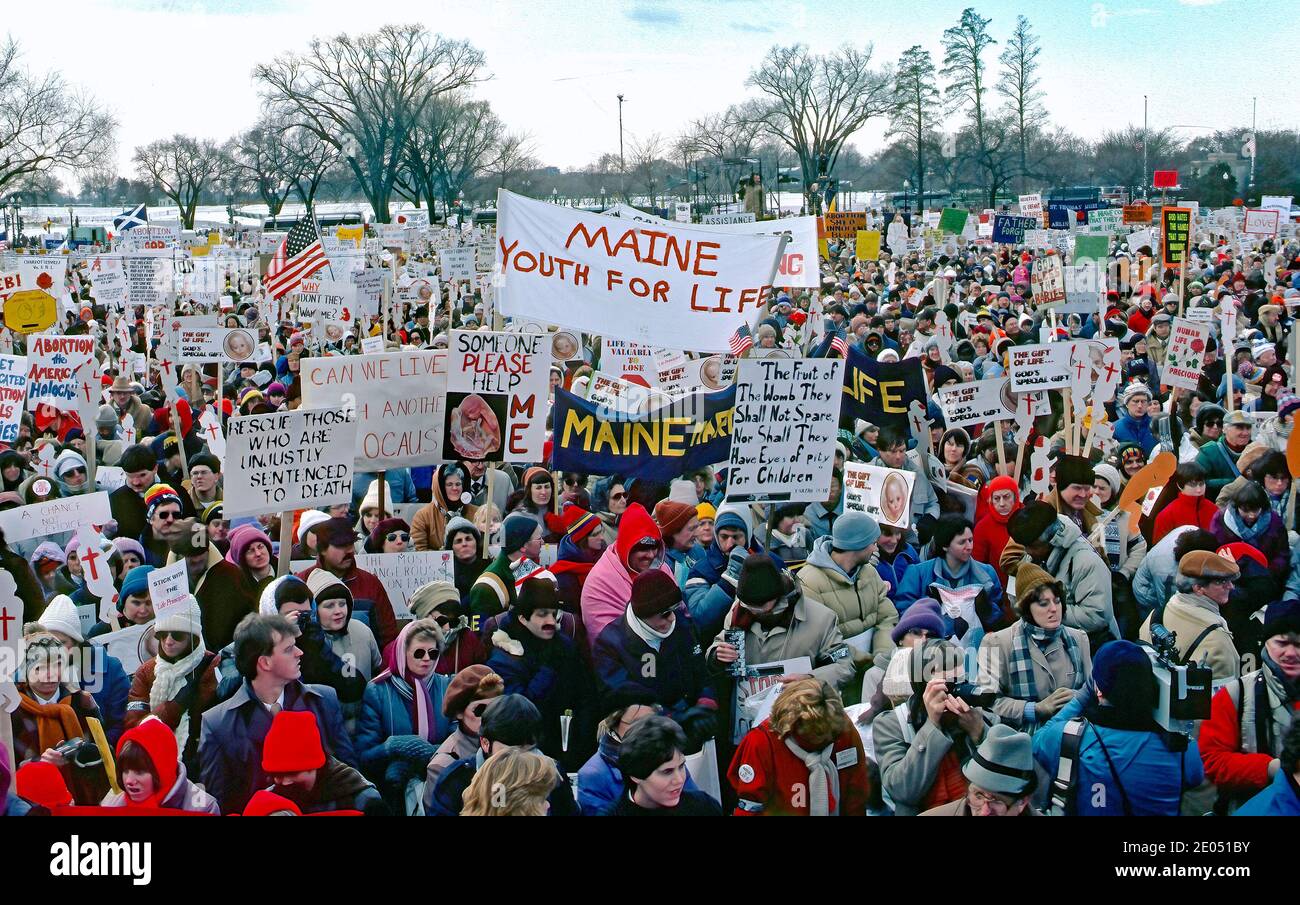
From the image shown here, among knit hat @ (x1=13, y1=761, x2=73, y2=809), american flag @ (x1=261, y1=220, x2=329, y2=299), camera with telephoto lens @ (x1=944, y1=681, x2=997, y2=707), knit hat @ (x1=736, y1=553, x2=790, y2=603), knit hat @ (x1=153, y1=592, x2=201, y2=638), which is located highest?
american flag @ (x1=261, y1=220, x2=329, y2=299)

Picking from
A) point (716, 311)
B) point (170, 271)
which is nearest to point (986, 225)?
point (170, 271)

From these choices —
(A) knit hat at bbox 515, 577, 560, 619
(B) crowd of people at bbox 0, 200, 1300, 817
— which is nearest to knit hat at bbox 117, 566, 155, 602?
(B) crowd of people at bbox 0, 200, 1300, 817

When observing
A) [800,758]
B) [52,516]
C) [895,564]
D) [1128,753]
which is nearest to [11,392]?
[52,516]

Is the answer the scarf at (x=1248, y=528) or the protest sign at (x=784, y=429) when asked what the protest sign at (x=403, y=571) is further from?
the scarf at (x=1248, y=528)

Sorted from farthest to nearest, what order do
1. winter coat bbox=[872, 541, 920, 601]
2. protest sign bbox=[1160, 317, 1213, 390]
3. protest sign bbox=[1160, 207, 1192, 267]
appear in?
protest sign bbox=[1160, 207, 1192, 267]
protest sign bbox=[1160, 317, 1213, 390]
winter coat bbox=[872, 541, 920, 601]

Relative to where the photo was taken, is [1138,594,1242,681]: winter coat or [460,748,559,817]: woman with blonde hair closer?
[460,748,559,817]: woman with blonde hair

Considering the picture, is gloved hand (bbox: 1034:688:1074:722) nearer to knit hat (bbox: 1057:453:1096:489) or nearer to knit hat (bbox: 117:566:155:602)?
knit hat (bbox: 1057:453:1096:489)

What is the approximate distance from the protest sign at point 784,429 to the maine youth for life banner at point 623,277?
42.6 inches

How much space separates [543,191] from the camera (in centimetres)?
7169

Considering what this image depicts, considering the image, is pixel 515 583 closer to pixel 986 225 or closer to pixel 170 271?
pixel 170 271

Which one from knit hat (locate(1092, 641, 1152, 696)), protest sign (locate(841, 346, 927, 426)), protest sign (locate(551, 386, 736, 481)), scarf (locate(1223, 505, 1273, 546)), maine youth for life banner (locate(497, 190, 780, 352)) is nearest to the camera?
knit hat (locate(1092, 641, 1152, 696))

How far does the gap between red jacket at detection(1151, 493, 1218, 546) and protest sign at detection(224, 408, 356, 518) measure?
13.9 ft

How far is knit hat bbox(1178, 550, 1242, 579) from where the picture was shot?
5.36 meters

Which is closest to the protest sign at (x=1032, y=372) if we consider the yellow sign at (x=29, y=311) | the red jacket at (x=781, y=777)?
the red jacket at (x=781, y=777)
